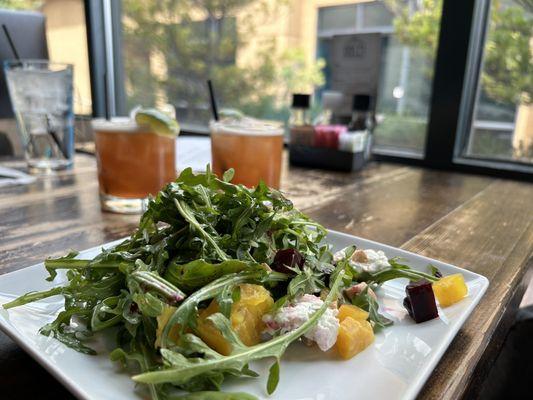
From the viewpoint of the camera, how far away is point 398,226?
117cm

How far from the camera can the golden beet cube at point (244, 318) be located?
0.52m

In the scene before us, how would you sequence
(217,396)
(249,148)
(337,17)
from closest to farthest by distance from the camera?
(217,396), (249,148), (337,17)

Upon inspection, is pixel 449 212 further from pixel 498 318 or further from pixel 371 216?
pixel 498 318

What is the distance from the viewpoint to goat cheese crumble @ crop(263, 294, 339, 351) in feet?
1.81

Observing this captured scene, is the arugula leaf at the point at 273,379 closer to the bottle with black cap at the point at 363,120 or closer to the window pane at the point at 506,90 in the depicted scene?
the bottle with black cap at the point at 363,120

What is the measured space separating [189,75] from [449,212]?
257 centimetres

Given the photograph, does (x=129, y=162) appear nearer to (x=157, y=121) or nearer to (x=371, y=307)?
(x=157, y=121)

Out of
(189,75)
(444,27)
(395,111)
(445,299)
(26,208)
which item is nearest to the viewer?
(445,299)

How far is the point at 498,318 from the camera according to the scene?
71 cm

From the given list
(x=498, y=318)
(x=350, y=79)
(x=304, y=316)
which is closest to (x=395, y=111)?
(x=350, y=79)

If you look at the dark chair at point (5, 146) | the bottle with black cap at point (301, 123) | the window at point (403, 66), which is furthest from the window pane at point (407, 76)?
the dark chair at point (5, 146)

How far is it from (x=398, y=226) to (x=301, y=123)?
94 cm

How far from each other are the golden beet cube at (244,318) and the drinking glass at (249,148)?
2.52 ft

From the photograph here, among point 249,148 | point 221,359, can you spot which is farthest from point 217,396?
point 249,148
